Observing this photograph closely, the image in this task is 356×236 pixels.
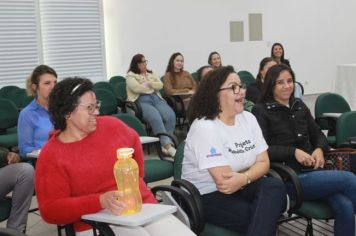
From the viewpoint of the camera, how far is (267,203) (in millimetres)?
2182

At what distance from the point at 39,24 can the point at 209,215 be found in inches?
235

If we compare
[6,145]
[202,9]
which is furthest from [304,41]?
[6,145]

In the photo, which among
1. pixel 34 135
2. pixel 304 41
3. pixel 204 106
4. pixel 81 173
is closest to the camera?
pixel 81 173

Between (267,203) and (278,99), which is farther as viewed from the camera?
(278,99)

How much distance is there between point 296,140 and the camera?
289 cm

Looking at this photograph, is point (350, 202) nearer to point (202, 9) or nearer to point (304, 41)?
point (202, 9)

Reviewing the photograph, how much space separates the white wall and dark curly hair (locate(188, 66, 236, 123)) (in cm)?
578

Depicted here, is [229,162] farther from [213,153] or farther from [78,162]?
[78,162]

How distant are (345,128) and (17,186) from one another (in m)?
2.48

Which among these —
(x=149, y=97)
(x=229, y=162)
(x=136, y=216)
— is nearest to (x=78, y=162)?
(x=136, y=216)

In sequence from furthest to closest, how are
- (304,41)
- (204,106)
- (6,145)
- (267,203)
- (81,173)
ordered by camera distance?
1. (304,41)
2. (6,145)
3. (204,106)
4. (267,203)
5. (81,173)

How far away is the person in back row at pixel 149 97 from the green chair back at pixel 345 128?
2.63 metres

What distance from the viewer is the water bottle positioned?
1.84 metres

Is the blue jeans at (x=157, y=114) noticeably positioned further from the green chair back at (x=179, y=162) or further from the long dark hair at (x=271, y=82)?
the green chair back at (x=179, y=162)
